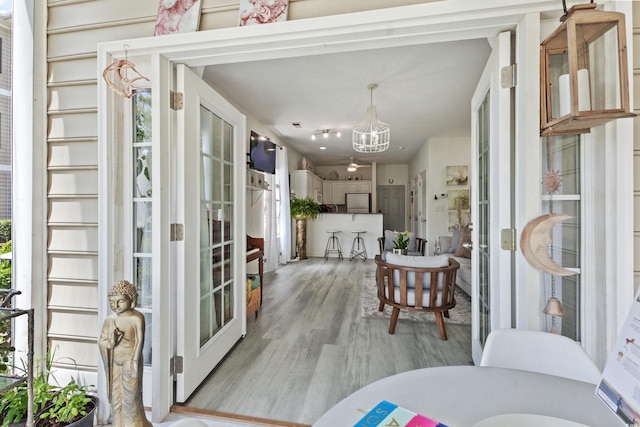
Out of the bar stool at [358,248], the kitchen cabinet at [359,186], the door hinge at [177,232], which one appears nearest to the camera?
the door hinge at [177,232]

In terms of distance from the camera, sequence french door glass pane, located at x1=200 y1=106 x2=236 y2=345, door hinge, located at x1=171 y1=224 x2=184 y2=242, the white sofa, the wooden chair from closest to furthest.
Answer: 1. door hinge, located at x1=171 y1=224 x2=184 y2=242
2. french door glass pane, located at x1=200 y1=106 x2=236 y2=345
3. the wooden chair
4. the white sofa

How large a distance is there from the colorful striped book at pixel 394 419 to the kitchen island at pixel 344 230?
20.4ft

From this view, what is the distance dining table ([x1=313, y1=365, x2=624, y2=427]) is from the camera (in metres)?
0.65

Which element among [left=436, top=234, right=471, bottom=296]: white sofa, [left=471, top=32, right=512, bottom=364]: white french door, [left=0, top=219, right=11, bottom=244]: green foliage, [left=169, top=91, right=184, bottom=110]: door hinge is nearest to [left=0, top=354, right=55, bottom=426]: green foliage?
[left=0, top=219, right=11, bottom=244]: green foliage

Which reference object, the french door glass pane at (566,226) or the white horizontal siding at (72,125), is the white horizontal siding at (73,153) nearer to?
the white horizontal siding at (72,125)

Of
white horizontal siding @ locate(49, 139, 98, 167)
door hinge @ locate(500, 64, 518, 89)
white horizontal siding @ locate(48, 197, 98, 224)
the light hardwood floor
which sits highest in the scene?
door hinge @ locate(500, 64, 518, 89)

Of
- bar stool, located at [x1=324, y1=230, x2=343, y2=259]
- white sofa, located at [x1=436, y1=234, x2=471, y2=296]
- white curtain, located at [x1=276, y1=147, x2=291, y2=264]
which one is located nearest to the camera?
white sofa, located at [x1=436, y1=234, x2=471, y2=296]

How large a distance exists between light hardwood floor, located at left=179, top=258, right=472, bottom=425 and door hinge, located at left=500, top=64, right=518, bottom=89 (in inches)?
74.7

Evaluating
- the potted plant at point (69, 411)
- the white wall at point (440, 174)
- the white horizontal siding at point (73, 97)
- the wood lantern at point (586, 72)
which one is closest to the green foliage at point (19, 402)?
the potted plant at point (69, 411)

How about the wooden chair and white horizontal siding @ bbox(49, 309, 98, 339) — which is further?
the wooden chair

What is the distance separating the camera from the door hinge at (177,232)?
1616mm

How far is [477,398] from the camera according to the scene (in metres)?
0.71

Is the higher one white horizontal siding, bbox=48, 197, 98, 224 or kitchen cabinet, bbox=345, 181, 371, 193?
kitchen cabinet, bbox=345, 181, 371, 193

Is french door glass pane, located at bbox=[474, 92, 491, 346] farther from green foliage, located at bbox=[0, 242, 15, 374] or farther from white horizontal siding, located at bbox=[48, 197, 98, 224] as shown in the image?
green foliage, located at bbox=[0, 242, 15, 374]
